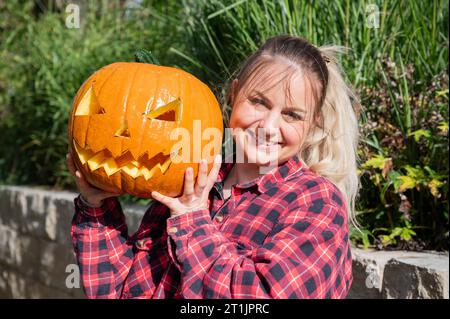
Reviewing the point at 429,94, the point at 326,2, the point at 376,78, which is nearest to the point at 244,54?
the point at 326,2

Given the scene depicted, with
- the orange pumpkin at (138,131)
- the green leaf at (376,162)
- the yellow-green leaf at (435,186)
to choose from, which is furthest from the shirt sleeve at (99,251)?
the yellow-green leaf at (435,186)

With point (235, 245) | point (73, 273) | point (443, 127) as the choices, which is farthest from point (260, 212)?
point (73, 273)

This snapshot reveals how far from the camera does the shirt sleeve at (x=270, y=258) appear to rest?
4.40 ft

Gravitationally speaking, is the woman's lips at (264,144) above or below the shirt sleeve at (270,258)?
above

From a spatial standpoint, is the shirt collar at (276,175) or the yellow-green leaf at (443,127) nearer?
the shirt collar at (276,175)

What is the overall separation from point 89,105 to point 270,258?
2.15 ft

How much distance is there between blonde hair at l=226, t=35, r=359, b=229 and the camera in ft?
5.40

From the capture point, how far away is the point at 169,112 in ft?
5.16

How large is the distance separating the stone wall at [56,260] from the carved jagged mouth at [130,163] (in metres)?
0.98

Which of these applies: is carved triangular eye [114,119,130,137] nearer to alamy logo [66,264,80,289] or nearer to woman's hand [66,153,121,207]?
woman's hand [66,153,121,207]

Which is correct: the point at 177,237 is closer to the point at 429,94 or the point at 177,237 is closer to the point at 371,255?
the point at 371,255

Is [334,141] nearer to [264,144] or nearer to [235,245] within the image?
[264,144]

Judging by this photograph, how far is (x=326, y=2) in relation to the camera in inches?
101

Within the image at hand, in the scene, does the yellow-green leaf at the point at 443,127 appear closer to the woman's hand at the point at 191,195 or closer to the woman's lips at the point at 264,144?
the woman's lips at the point at 264,144
